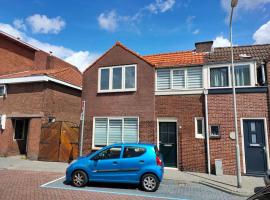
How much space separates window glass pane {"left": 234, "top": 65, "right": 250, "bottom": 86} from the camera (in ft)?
39.3

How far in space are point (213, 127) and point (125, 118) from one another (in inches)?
197

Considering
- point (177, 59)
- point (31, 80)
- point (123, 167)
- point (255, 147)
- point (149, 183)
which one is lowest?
point (149, 183)

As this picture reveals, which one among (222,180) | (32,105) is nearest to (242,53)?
(222,180)

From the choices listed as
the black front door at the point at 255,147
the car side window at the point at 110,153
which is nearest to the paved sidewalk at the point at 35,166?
the car side window at the point at 110,153

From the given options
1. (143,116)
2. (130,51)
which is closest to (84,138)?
(143,116)

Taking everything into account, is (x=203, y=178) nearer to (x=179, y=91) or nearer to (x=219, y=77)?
(x=179, y=91)

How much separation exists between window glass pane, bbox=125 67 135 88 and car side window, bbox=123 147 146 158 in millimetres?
5769

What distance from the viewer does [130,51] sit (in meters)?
14.4

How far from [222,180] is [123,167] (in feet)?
15.3

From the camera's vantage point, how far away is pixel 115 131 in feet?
45.7

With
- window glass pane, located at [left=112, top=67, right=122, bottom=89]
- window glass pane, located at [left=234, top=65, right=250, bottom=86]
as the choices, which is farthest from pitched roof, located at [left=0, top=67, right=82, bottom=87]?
window glass pane, located at [left=234, top=65, right=250, bottom=86]

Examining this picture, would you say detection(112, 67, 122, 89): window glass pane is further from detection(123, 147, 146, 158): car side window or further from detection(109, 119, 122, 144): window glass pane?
detection(123, 147, 146, 158): car side window

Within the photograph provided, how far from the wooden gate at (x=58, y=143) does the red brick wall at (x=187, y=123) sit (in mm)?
6045

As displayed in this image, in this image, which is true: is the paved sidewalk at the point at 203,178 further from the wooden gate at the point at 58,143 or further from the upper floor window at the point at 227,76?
the upper floor window at the point at 227,76
